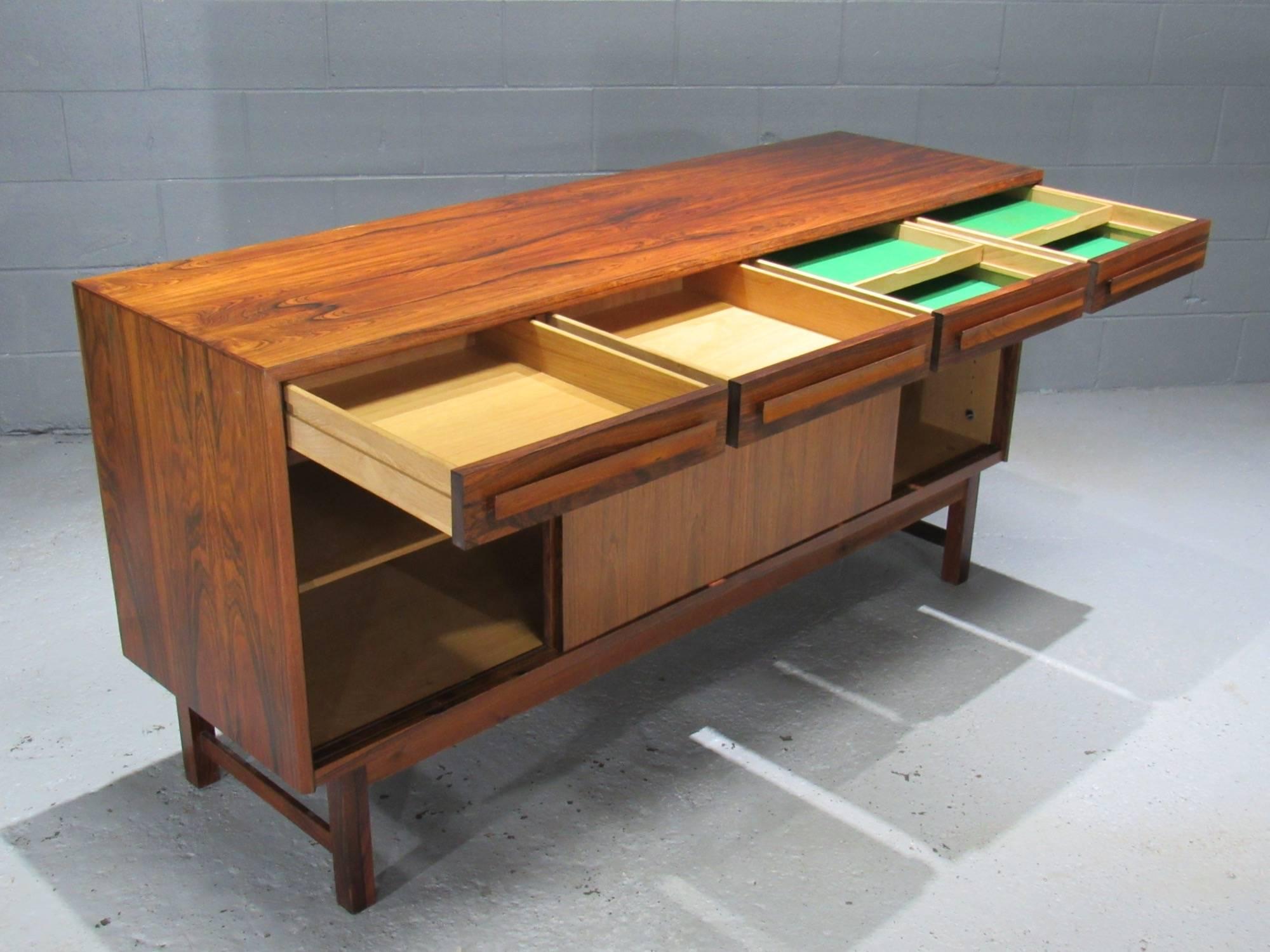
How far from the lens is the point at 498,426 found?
A: 204 cm

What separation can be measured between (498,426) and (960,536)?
5.15ft

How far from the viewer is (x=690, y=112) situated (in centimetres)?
390

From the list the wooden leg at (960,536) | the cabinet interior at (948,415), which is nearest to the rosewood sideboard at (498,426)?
the cabinet interior at (948,415)

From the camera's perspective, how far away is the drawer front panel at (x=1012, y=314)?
89.0 inches

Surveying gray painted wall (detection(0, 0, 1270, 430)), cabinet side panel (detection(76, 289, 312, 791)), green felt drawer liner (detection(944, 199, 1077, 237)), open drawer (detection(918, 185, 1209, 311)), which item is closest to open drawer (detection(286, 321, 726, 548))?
cabinet side panel (detection(76, 289, 312, 791))

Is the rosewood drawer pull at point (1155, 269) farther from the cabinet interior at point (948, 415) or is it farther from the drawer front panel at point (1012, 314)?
the cabinet interior at point (948, 415)

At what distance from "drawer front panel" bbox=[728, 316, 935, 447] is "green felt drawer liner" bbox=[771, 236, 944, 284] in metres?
0.29

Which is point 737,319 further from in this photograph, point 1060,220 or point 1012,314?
point 1060,220

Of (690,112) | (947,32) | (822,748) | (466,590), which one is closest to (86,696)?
(466,590)

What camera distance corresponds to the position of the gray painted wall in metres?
3.60

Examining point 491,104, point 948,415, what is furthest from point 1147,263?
point 491,104

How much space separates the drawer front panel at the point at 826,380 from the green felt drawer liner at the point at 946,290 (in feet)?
0.76

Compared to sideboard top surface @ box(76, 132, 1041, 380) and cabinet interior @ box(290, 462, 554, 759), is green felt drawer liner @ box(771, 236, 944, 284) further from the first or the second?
cabinet interior @ box(290, 462, 554, 759)

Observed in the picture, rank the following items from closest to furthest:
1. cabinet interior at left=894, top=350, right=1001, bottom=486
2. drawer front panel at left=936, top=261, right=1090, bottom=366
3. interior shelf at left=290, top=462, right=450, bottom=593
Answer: interior shelf at left=290, top=462, right=450, bottom=593, drawer front panel at left=936, top=261, right=1090, bottom=366, cabinet interior at left=894, top=350, right=1001, bottom=486
